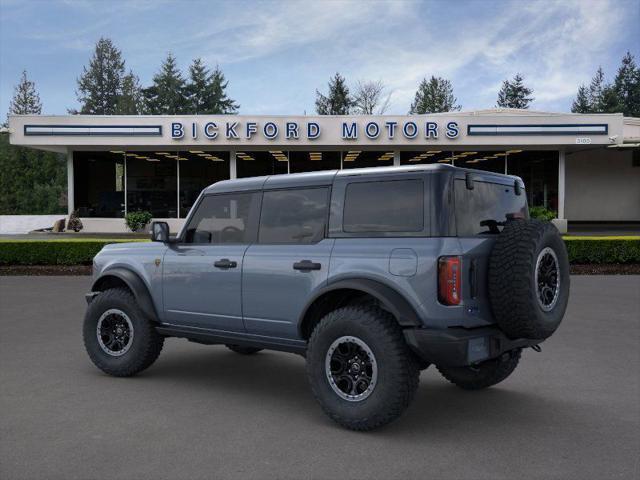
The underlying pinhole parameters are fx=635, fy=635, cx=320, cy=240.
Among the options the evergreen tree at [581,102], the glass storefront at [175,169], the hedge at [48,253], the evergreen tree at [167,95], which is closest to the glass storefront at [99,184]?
the glass storefront at [175,169]

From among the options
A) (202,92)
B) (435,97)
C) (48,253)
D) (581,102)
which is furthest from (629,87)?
(48,253)

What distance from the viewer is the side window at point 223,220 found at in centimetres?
573

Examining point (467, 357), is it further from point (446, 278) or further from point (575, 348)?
point (575, 348)

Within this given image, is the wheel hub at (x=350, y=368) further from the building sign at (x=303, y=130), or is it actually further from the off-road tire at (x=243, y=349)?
the building sign at (x=303, y=130)

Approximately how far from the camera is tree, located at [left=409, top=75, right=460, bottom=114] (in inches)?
3022

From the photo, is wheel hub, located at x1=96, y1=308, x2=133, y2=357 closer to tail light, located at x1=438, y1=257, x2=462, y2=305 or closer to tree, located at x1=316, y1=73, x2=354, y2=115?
tail light, located at x1=438, y1=257, x2=462, y2=305

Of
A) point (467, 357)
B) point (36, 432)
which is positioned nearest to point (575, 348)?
point (467, 357)

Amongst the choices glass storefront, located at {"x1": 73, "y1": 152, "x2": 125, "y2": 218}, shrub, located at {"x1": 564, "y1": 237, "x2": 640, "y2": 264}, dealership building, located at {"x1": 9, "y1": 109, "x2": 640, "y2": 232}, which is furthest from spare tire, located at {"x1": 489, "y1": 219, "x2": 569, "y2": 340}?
glass storefront, located at {"x1": 73, "y1": 152, "x2": 125, "y2": 218}

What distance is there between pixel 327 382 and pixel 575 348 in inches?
159

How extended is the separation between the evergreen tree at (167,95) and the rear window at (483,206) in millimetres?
71999

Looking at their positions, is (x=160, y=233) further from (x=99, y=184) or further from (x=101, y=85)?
(x=101, y=85)

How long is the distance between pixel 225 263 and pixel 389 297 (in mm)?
1707

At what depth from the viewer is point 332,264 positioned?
4.94 meters

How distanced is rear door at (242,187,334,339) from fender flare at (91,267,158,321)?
127 centimetres
